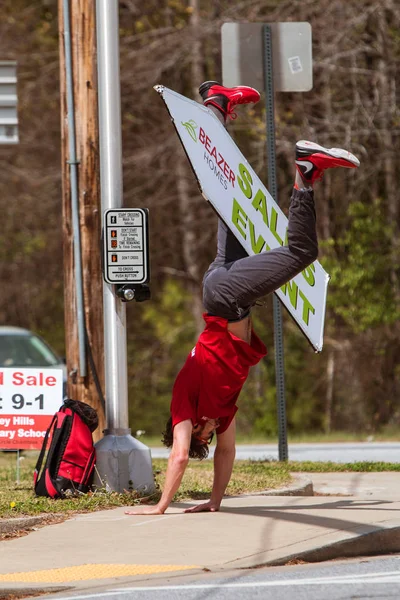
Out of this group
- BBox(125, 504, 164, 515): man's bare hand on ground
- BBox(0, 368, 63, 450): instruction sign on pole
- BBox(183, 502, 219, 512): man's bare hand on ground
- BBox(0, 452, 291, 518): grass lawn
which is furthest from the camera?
BBox(0, 368, 63, 450): instruction sign on pole

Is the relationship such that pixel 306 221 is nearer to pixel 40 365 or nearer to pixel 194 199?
pixel 40 365

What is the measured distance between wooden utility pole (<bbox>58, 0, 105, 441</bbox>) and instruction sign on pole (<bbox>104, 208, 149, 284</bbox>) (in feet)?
4.29

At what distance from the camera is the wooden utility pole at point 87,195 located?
34.1 feet

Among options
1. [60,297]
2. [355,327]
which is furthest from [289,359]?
[60,297]

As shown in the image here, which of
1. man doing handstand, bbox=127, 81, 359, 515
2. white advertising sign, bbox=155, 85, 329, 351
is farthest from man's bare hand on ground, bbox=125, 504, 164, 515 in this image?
white advertising sign, bbox=155, 85, 329, 351

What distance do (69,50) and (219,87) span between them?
7.69 feet

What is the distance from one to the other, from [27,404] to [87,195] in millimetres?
1870

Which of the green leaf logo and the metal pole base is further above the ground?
the green leaf logo

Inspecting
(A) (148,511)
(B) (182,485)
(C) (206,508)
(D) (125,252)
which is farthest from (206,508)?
(D) (125,252)

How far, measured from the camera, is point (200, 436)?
8.12 metres

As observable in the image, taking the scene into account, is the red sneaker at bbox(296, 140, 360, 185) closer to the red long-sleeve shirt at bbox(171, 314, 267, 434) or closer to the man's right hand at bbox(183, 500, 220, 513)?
the red long-sleeve shirt at bbox(171, 314, 267, 434)

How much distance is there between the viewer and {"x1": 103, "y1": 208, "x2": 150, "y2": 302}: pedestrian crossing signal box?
908 cm

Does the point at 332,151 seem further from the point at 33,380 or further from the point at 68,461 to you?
the point at 33,380

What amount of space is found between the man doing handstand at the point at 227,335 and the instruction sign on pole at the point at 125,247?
1083mm
